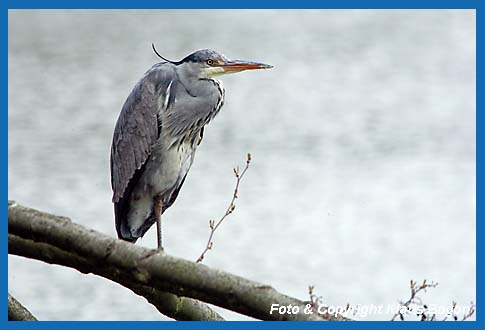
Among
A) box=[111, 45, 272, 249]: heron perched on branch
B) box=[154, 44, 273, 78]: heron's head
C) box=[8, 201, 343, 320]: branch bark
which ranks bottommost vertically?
box=[8, 201, 343, 320]: branch bark

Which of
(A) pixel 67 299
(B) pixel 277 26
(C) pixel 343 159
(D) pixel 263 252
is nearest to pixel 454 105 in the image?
(C) pixel 343 159

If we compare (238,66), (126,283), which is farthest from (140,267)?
(238,66)

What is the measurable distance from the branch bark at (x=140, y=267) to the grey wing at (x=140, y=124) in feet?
3.45

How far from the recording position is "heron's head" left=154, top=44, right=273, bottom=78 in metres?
3.18

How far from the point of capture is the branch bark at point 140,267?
2070 millimetres

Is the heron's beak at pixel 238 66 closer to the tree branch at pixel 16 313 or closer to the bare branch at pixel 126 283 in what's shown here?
the bare branch at pixel 126 283

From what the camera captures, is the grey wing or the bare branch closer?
the bare branch

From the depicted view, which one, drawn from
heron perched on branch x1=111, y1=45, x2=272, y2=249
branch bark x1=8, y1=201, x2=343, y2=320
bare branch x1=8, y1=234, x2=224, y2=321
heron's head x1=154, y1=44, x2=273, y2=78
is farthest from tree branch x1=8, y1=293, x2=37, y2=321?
heron's head x1=154, y1=44, x2=273, y2=78

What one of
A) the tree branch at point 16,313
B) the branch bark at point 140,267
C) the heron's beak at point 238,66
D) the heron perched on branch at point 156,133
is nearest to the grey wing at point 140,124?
the heron perched on branch at point 156,133

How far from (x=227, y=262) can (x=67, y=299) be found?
1013 mm

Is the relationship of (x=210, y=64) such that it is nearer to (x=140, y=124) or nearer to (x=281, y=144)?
(x=140, y=124)

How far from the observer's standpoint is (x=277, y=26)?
446 inches

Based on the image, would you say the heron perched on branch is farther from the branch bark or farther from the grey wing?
the branch bark

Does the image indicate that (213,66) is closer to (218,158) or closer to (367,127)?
(218,158)
